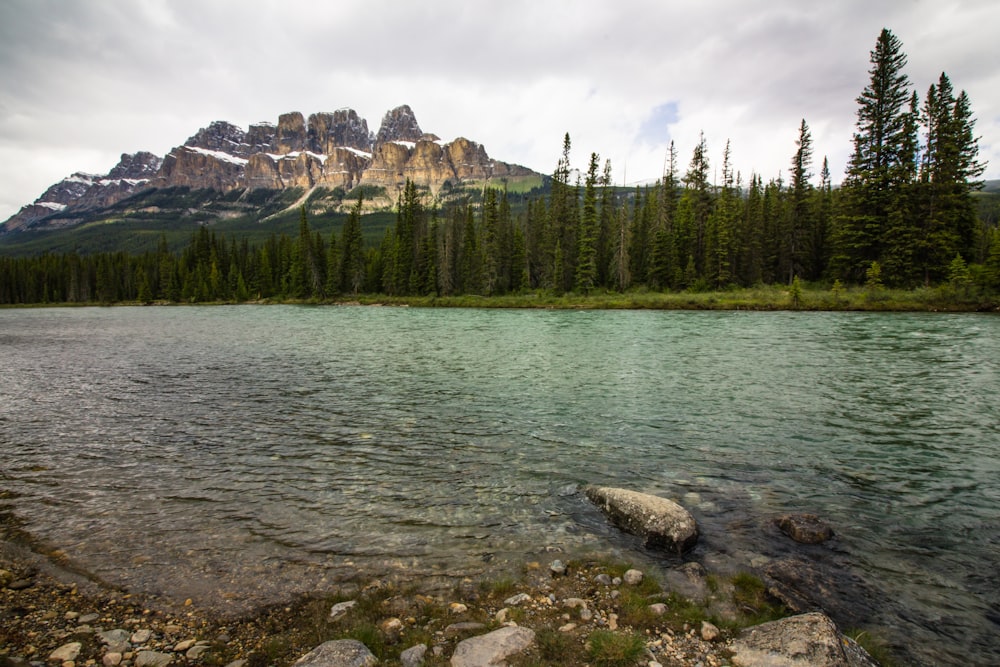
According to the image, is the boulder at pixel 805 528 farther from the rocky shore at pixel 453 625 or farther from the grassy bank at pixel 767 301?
the grassy bank at pixel 767 301

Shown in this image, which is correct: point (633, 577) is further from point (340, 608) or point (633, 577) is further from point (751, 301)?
point (751, 301)

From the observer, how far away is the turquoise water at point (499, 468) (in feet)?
20.9

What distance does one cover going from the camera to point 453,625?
5.07 meters

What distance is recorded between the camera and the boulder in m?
7.02

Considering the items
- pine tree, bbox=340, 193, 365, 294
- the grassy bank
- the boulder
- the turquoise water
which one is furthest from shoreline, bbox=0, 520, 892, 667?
pine tree, bbox=340, 193, 365, 294

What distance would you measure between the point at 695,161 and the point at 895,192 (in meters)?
33.1

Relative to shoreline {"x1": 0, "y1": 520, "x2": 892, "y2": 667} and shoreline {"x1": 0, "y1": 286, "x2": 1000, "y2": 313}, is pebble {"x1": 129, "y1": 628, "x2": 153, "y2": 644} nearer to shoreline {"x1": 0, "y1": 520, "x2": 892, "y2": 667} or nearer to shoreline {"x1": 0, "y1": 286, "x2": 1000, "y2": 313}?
shoreline {"x1": 0, "y1": 520, "x2": 892, "y2": 667}

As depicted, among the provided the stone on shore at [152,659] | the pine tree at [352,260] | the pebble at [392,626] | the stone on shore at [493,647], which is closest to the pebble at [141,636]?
the stone on shore at [152,659]

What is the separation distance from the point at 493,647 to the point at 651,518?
3520mm

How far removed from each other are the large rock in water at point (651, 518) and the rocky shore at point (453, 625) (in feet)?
1.58

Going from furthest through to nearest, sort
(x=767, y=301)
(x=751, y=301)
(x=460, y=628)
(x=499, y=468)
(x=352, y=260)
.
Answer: (x=352, y=260) → (x=751, y=301) → (x=767, y=301) → (x=499, y=468) → (x=460, y=628)

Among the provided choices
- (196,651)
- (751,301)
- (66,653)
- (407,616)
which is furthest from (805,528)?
(751,301)

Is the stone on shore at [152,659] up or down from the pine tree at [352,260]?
down

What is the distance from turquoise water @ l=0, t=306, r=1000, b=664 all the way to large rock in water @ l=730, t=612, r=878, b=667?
108 cm
